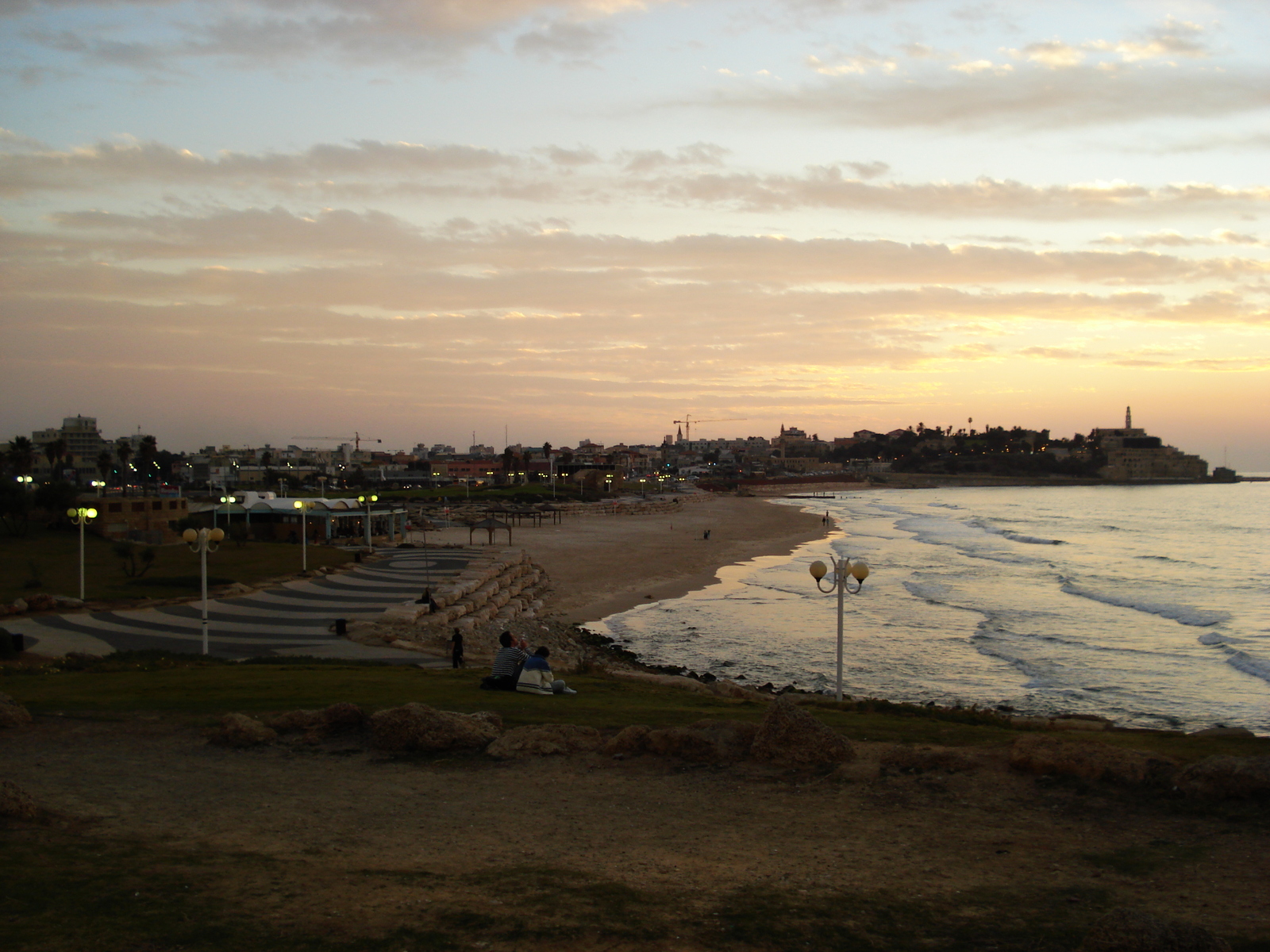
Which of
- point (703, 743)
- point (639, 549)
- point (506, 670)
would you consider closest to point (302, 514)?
point (639, 549)

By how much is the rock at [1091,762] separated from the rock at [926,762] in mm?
464

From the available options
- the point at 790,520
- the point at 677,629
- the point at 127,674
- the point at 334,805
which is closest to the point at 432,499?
the point at 790,520

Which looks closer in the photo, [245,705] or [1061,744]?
[1061,744]

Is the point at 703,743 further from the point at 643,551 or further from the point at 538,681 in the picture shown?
the point at 643,551

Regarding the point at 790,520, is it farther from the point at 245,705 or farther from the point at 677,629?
the point at 245,705

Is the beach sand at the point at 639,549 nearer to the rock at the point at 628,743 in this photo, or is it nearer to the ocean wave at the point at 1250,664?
the ocean wave at the point at 1250,664

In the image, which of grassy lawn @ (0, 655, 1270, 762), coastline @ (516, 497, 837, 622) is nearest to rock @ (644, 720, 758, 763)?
grassy lawn @ (0, 655, 1270, 762)

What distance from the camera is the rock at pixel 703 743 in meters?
8.64

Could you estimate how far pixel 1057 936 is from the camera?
496 cm

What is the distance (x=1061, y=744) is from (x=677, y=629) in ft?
62.4

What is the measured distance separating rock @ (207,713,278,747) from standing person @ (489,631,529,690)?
3774 mm

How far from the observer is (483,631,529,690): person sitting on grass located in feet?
41.1

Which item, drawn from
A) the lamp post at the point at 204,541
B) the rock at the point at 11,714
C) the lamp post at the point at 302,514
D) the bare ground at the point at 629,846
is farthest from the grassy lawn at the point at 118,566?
the bare ground at the point at 629,846

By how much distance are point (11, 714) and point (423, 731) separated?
14.8ft
